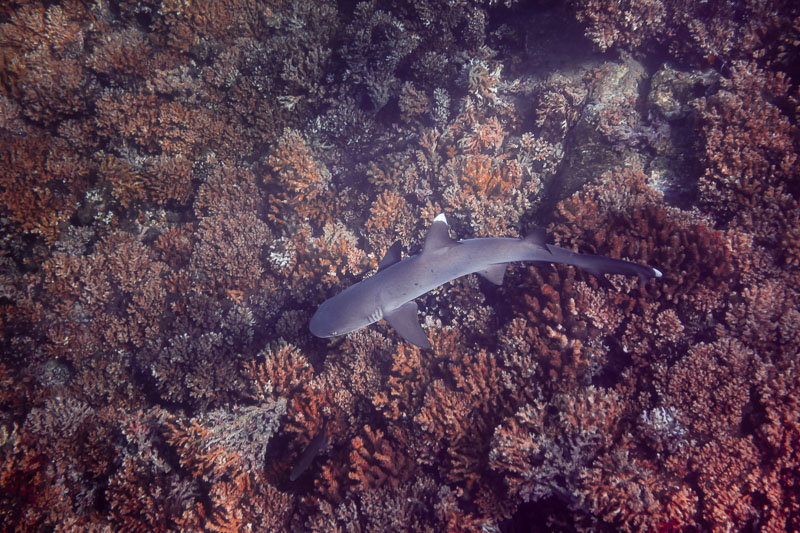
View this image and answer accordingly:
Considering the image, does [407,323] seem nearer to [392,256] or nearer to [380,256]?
[392,256]

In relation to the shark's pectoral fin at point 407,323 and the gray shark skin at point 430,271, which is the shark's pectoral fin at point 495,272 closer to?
the gray shark skin at point 430,271

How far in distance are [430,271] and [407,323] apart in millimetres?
636

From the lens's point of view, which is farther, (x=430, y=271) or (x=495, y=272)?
(x=495, y=272)

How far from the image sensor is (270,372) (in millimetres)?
4488

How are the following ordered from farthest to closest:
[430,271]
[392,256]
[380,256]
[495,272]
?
1. [380,256]
2. [392,256]
3. [495,272]
4. [430,271]

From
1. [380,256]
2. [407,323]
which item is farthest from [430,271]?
[380,256]

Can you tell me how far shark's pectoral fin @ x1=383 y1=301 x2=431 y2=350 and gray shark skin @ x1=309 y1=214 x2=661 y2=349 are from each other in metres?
0.01

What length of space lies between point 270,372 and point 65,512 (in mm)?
2515

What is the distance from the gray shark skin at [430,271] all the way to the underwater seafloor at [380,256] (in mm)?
737

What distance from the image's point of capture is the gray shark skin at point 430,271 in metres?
3.43

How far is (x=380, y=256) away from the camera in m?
5.59

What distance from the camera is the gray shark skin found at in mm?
3434

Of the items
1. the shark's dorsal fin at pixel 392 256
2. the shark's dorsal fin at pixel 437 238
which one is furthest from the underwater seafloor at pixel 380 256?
the shark's dorsal fin at pixel 437 238

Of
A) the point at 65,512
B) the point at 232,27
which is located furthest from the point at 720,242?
the point at 232,27
